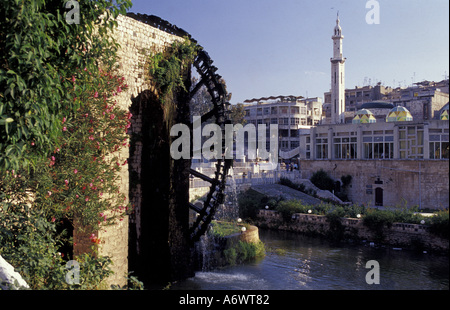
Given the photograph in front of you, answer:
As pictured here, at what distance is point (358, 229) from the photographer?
17672 mm

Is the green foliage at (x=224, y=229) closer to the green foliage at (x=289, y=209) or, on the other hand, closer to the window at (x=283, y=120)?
the green foliage at (x=289, y=209)

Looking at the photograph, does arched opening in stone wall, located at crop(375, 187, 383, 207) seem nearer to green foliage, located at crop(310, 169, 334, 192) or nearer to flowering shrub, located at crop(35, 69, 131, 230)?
green foliage, located at crop(310, 169, 334, 192)

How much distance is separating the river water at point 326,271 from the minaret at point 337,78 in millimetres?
27217

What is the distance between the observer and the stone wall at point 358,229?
15.7 m

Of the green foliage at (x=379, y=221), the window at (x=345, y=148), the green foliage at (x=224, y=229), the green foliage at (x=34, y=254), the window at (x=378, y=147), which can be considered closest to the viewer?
the green foliage at (x=34, y=254)

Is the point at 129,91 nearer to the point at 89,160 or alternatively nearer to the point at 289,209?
the point at 89,160

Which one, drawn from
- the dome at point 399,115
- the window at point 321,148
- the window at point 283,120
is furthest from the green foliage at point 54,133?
the window at point 283,120

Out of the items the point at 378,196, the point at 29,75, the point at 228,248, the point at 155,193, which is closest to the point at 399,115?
the point at 378,196

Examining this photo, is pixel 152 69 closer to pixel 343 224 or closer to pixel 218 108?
pixel 218 108

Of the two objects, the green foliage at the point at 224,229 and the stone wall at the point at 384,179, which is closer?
the green foliage at the point at 224,229

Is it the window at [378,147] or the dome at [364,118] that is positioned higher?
the dome at [364,118]

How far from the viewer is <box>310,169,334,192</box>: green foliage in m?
28.8

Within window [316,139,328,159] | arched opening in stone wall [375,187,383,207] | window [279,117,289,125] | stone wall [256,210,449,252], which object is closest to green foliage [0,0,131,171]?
stone wall [256,210,449,252]

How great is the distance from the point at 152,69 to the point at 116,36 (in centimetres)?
110
